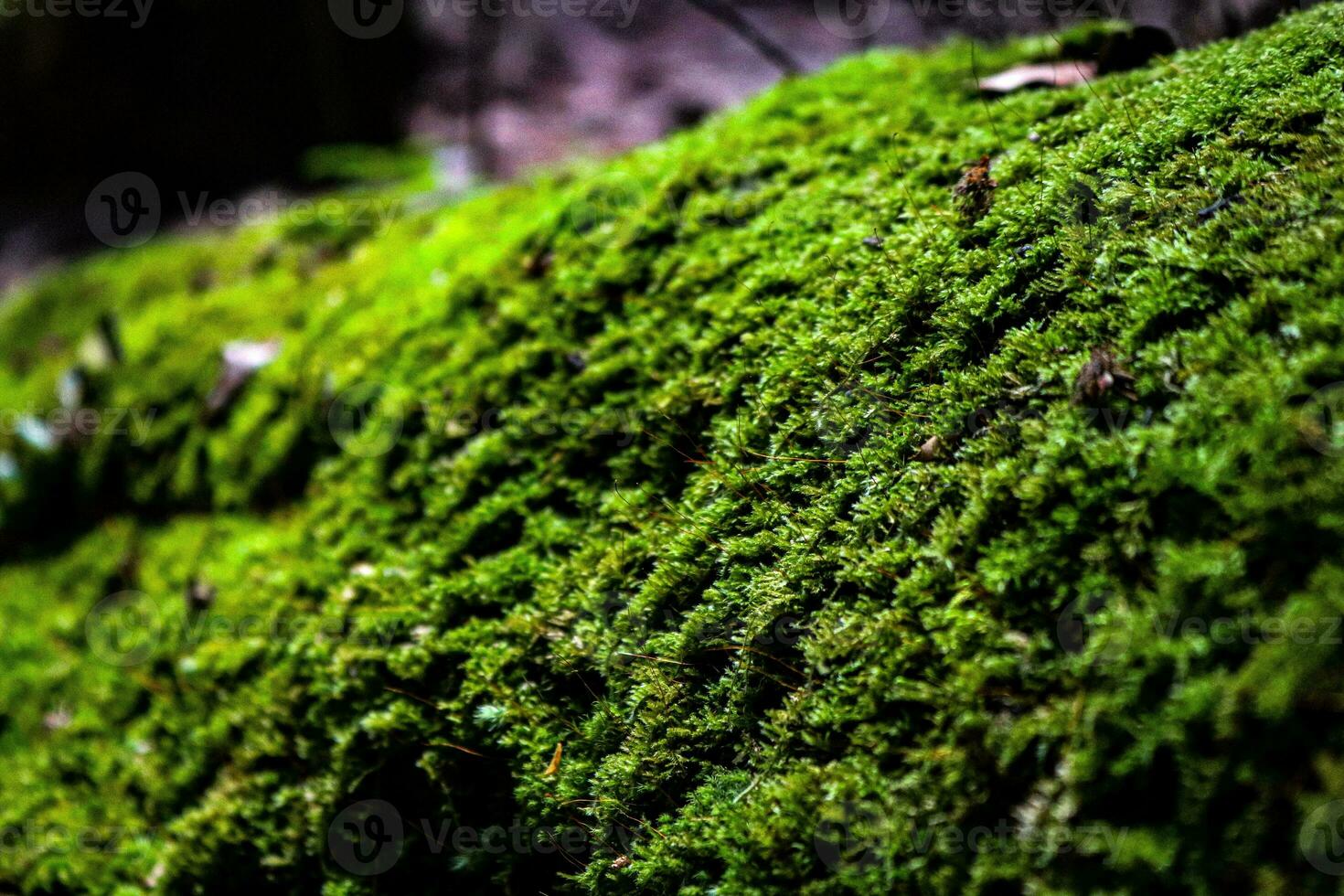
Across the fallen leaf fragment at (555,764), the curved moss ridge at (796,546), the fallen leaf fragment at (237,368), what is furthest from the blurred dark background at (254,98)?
the fallen leaf fragment at (555,764)

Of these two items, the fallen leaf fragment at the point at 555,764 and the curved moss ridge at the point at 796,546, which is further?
the fallen leaf fragment at the point at 555,764

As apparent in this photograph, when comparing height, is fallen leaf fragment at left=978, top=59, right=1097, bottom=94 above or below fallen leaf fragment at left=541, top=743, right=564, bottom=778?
above

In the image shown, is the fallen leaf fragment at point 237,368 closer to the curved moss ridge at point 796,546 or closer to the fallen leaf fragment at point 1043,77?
the curved moss ridge at point 796,546

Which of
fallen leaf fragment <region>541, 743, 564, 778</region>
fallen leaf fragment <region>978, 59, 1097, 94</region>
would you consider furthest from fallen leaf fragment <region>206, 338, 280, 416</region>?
fallen leaf fragment <region>978, 59, 1097, 94</region>

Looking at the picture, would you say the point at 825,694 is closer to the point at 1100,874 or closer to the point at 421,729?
the point at 1100,874

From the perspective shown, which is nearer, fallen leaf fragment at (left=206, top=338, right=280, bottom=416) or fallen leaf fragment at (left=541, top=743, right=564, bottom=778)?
fallen leaf fragment at (left=541, top=743, right=564, bottom=778)

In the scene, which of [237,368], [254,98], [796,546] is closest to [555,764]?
[796,546]

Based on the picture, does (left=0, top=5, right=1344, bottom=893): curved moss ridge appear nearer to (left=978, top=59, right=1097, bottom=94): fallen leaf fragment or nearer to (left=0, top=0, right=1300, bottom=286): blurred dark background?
(left=978, top=59, right=1097, bottom=94): fallen leaf fragment

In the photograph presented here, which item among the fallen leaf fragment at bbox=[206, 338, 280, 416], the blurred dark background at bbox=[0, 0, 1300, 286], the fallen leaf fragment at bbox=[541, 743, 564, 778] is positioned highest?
the blurred dark background at bbox=[0, 0, 1300, 286]
